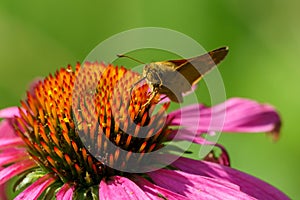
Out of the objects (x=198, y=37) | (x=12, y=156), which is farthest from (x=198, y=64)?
(x=198, y=37)

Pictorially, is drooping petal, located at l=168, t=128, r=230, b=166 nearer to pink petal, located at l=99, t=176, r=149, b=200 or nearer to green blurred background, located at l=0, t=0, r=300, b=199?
pink petal, located at l=99, t=176, r=149, b=200

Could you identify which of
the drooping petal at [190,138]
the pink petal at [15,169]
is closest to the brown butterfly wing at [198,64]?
the drooping petal at [190,138]

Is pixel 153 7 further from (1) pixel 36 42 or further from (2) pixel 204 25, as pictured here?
(1) pixel 36 42

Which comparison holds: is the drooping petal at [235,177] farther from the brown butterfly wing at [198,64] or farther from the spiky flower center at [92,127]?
the brown butterfly wing at [198,64]

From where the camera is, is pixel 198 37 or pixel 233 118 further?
pixel 198 37

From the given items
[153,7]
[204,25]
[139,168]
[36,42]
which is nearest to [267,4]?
[204,25]

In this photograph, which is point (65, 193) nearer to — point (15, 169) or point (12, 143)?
point (15, 169)
